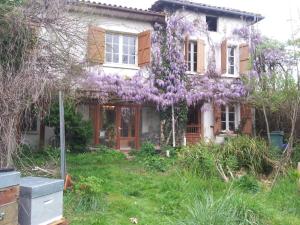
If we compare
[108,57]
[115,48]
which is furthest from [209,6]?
[108,57]

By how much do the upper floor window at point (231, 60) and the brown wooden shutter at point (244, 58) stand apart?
1.40ft

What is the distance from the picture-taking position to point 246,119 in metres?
18.0

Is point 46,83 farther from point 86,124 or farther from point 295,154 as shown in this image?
point 295,154

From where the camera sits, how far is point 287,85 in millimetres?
13969

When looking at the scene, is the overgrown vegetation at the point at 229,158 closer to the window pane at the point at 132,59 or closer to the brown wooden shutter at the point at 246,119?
the window pane at the point at 132,59

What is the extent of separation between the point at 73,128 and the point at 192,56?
6.98m

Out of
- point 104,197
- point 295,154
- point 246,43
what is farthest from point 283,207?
point 246,43

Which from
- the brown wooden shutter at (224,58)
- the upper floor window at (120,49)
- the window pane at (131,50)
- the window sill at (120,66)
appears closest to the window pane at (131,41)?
the upper floor window at (120,49)

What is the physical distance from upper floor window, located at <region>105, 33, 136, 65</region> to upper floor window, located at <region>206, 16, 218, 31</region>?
3.97 m

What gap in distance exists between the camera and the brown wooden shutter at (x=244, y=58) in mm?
17930

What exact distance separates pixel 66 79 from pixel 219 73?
37.8 ft

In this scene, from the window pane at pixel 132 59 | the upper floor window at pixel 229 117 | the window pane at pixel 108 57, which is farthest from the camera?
the upper floor window at pixel 229 117

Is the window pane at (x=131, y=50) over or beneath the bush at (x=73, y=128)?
over

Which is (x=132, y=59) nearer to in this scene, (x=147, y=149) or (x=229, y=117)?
(x=147, y=149)
